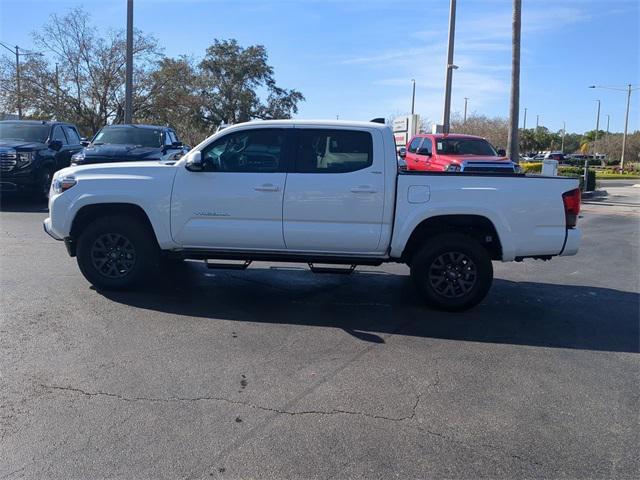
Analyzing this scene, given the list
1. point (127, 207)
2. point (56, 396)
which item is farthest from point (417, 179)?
point (56, 396)

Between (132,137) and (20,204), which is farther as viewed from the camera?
(20,204)

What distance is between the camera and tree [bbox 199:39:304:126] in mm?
50344

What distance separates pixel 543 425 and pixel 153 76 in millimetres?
32488

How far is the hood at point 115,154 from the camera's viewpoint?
12.7 meters

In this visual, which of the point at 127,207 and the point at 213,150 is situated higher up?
the point at 213,150

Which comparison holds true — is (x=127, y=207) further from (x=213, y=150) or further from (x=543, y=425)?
(x=543, y=425)

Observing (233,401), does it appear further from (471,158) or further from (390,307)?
(471,158)

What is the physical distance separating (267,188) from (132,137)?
8.76 metres

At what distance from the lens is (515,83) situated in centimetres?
1962

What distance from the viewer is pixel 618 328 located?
5965 millimetres

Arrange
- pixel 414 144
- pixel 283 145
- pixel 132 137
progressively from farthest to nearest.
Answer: pixel 414 144 → pixel 132 137 → pixel 283 145

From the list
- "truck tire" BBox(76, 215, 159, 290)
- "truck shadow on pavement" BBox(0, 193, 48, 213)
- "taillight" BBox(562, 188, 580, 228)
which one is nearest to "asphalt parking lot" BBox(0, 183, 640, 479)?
"truck tire" BBox(76, 215, 159, 290)

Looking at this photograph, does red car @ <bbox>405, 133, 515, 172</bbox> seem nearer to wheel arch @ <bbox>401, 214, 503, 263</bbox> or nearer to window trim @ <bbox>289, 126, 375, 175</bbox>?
wheel arch @ <bbox>401, 214, 503, 263</bbox>

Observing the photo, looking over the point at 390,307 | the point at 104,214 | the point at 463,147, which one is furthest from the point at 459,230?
the point at 463,147
